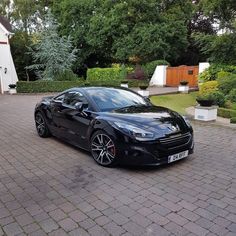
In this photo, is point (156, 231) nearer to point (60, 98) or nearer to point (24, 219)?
point (24, 219)

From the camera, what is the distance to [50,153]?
617 centimetres

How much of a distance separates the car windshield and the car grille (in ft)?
4.35

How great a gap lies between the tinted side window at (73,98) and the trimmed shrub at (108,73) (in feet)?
60.8

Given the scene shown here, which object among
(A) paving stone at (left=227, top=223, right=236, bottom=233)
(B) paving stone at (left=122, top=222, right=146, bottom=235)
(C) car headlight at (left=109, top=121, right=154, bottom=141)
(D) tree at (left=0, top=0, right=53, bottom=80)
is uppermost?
(D) tree at (left=0, top=0, right=53, bottom=80)

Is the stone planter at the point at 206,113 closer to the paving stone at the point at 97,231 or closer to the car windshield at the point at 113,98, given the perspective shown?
the car windshield at the point at 113,98

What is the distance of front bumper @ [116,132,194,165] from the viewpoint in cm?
476

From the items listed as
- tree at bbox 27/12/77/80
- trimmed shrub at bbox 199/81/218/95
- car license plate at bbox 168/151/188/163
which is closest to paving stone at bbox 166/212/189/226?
car license plate at bbox 168/151/188/163

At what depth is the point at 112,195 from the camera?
4.14 m

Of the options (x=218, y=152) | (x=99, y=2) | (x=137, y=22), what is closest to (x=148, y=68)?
(x=137, y=22)

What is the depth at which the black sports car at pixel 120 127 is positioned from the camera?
4824mm

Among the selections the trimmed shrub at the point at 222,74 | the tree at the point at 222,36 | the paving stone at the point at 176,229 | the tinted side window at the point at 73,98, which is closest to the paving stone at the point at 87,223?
the paving stone at the point at 176,229

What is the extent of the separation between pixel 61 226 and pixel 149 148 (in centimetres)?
Result: 199

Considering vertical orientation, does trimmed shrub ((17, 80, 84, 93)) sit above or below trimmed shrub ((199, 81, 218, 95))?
below

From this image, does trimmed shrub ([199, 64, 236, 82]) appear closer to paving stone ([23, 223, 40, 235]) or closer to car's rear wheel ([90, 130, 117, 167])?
car's rear wheel ([90, 130, 117, 167])
